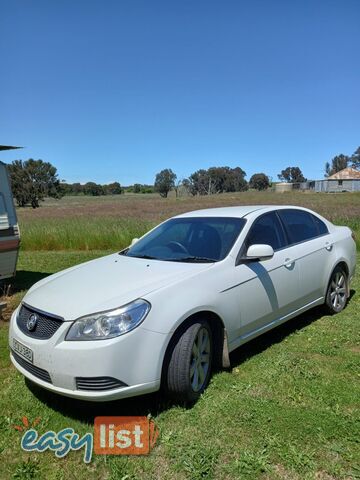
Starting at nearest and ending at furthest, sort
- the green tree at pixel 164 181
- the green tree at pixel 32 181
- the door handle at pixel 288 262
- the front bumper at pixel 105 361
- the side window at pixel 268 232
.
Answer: the front bumper at pixel 105 361 → the side window at pixel 268 232 → the door handle at pixel 288 262 → the green tree at pixel 32 181 → the green tree at pixel 164 181

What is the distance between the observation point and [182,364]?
313 centimetres

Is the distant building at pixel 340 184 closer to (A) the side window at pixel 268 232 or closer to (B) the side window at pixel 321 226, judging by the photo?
(B) the side window at pixel 321 226

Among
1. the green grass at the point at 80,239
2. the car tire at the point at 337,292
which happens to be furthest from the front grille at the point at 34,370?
the green grass at the point at 80,239

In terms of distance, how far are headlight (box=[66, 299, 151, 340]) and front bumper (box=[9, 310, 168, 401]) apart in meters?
Answer: 0.04

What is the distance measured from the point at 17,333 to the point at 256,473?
82.4 inches

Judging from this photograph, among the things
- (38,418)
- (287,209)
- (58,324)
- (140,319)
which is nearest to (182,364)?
(140,319)

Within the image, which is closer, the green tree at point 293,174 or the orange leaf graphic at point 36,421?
the orange leaf graphic at point 36,421

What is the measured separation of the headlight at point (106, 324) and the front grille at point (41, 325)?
17 cm

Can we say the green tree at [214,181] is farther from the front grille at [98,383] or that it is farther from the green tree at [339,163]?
the front grille at [98,383]

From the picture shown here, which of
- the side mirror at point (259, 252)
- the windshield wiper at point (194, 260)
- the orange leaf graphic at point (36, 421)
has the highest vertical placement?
the side mirror at point (259, 252)

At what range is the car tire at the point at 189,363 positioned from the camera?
3131 mm

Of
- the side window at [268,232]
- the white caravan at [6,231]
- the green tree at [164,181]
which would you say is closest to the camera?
the side window at [268,232]

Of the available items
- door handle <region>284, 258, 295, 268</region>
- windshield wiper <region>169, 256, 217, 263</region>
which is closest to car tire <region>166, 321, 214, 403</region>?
windshield wiper <region>169, 256, 217, 263</region>

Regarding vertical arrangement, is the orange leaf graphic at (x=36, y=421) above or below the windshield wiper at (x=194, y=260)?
below
